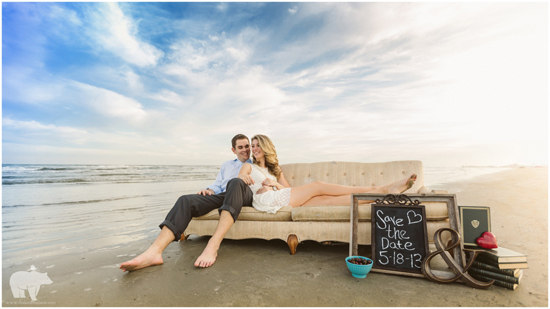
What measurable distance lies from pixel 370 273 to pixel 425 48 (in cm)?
425

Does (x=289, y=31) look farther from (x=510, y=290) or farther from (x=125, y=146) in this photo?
(x=125, y=146)

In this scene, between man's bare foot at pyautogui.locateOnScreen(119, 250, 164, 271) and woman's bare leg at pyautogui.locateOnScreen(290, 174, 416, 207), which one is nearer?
man's bare foot at pyautogui.locateOnScreen(119, 250, 164, 271)

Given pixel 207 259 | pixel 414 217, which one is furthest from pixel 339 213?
pixel 207 259

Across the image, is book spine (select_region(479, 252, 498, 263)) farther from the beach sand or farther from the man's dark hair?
the man's dark hair

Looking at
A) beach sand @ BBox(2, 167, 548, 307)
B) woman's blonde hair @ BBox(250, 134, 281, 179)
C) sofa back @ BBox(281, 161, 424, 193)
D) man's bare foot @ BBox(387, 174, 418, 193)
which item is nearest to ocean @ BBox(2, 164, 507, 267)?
beach sand @ BBox(2, 167, 548, 307)

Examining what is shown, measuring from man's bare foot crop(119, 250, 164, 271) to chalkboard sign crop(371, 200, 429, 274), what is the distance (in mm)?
1695

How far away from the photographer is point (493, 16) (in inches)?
142

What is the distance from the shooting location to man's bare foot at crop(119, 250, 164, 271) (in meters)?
1.82

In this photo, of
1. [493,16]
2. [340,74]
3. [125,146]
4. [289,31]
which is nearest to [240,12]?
[289,31]

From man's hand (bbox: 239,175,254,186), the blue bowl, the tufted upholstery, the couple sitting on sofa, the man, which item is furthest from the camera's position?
man's hand (bbox: 239,175,254,186)

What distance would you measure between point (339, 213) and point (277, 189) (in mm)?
813

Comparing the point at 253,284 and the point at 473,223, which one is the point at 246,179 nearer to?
the point at 253,284

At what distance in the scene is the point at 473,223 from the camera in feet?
6.17

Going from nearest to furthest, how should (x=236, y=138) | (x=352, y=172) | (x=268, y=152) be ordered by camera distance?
(x=268, y=152) < (x=236, y=138) < (x=352, y=172)
